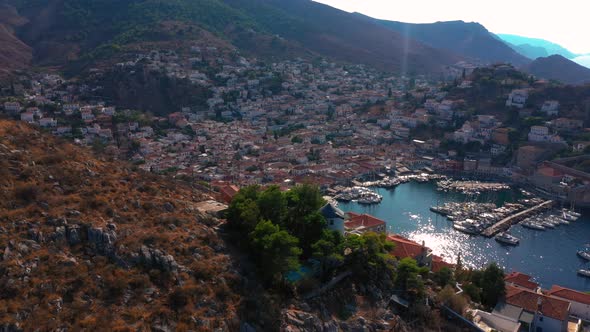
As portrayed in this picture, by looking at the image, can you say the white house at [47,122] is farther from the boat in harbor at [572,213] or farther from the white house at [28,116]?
the boat in harbor at [572,213]

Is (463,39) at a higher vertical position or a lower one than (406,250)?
higher

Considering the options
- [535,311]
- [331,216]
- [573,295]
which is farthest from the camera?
[573,295]

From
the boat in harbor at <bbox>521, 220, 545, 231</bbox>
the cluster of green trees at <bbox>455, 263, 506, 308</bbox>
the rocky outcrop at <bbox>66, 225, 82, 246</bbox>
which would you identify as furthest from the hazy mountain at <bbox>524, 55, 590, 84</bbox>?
the rocky outcrop at <bbox>66, 225, 82, 246</bbox>

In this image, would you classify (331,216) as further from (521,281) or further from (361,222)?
(521,281)

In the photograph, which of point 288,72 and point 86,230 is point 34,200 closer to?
point 86,230

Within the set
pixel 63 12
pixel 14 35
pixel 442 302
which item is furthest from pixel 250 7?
pixel 442 302

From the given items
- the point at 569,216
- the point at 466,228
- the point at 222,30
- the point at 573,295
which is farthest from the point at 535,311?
the point at 222,30
